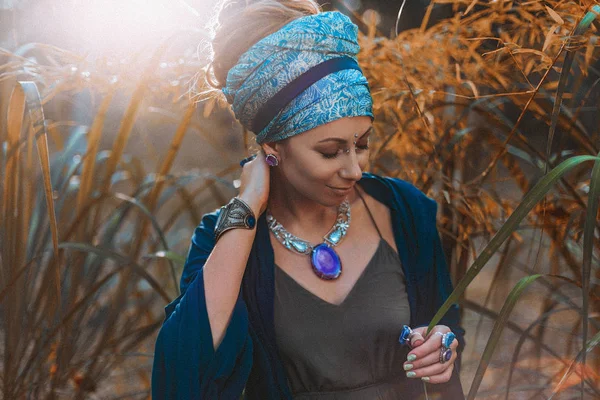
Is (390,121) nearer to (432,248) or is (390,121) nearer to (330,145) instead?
(432,248)

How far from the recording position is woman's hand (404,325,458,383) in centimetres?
123

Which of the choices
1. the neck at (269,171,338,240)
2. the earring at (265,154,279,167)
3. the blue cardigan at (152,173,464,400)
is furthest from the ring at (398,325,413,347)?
the earring at (265,154,279,167)

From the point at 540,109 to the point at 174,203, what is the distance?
4447 millimetres

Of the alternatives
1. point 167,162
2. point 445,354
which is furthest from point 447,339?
point 167,162

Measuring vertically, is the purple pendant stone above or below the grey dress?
above

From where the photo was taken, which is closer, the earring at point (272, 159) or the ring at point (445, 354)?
the ring at point (445, 354)

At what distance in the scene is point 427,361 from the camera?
1233mm

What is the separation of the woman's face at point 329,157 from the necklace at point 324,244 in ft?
0.34

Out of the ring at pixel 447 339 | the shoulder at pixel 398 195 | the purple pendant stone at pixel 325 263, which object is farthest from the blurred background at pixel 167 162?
the purple pendant stone at pixel 325 263

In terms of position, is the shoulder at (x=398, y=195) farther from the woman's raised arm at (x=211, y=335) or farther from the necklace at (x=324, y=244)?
the woman's raised arm at (x=211, y=335)

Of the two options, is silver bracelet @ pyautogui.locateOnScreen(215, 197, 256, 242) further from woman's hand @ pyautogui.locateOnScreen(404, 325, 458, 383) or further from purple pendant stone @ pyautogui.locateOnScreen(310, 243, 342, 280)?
woman's hand @ pyautogui.locateOnScreen(404, 325, 458, 383)

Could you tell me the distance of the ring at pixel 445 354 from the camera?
4.10 feet

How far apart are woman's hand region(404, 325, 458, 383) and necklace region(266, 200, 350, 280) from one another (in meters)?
0.20

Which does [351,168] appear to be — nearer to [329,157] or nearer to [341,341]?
[329,157]
